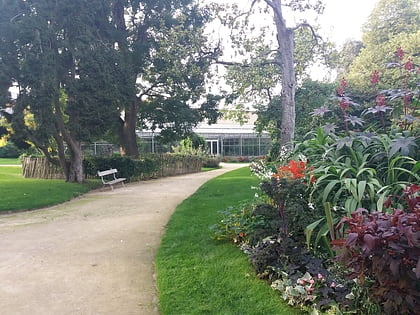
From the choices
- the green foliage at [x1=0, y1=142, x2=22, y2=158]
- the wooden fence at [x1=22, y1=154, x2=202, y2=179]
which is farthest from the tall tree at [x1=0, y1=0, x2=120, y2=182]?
the green foliage at [x1=0, y1=142, x2=22, y2=158]

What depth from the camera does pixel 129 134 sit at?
1856 centimetres

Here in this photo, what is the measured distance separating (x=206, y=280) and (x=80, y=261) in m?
1.84

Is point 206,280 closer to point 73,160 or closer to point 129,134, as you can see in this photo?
point 73,160

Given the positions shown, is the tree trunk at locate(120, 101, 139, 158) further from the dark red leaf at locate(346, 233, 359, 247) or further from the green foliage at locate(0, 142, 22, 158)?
the green foliage at locate(0, 142, 22, 158)

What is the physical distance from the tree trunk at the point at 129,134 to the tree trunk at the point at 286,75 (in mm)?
11290

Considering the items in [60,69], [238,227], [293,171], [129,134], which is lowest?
[238,227]

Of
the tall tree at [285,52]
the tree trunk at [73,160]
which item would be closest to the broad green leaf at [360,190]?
the tall tree at [285,52]

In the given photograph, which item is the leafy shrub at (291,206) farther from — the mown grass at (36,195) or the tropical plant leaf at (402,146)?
the mown grass at (36,195)

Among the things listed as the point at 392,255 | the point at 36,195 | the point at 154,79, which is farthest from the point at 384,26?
the point at 392,255

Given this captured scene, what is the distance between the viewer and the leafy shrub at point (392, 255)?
2138 mm

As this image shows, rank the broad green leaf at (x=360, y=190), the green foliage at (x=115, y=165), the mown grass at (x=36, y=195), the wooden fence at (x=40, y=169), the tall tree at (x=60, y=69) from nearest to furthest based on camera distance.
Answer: the broad green leaf at (x=360, y=190) → the mown grass at (x=36, y=195) → the tall tree at (x=60, y=69) → the green foliage at (x=115, y=165) → the wooden fence at (x=40, y=169)

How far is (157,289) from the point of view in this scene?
3.67 m

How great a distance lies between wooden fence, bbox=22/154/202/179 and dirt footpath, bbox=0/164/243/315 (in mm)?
8776

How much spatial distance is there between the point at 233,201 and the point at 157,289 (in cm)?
492
